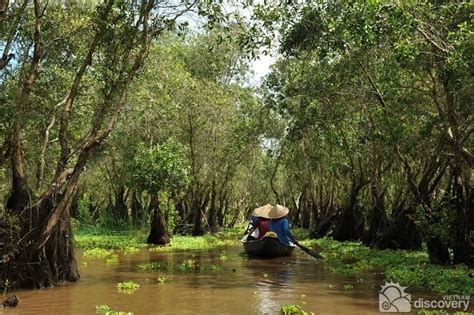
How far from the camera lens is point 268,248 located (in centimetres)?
1933

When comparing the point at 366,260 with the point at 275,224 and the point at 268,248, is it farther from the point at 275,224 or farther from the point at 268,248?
the point at 275,224

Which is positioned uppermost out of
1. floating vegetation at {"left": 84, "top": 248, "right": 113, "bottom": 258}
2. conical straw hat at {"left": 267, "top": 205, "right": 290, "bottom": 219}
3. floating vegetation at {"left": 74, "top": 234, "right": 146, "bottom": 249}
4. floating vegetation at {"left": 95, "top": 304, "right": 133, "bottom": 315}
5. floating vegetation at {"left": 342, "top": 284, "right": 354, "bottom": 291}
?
conical straw hat at {"left": 267, "top": 205, "right": 290, "bottom": 219}

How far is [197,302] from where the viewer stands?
1056 cm

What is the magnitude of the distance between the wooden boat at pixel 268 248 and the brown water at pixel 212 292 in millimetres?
2253

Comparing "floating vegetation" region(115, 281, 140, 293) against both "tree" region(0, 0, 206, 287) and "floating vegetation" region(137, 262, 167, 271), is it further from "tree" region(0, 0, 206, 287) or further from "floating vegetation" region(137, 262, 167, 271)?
"floating vegetation" region(137, 262, 167, 271)

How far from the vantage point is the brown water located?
32.7 feet

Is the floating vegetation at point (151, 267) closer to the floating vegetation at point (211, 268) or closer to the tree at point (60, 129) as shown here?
the floating vegetation at point (211, 268)

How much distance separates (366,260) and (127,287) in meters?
8.70

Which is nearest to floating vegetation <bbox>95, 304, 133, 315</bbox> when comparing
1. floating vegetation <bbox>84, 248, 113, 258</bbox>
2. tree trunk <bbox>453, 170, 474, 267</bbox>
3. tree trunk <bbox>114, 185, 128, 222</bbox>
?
tree trunk <bbox>453, 170, 474, 267</bbox>

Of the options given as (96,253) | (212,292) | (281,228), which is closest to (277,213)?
(281,228)

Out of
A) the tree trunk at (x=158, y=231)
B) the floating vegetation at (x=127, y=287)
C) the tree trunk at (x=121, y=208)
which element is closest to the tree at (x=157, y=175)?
the tree trunk at (x=158, y=231)

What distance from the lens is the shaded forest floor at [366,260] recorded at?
12.5 m

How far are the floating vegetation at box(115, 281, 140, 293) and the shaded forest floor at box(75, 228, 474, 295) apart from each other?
584cm

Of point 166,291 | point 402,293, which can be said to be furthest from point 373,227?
point 166,291
